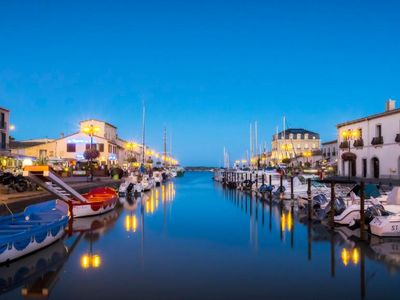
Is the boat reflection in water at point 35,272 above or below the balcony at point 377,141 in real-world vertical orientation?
below

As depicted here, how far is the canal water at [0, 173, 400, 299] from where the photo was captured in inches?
Result: 434

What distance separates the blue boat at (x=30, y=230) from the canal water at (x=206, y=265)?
1.24 ft

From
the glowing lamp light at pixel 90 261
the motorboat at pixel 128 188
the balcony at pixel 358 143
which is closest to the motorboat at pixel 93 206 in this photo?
the glowing lamp light at pixel 90 261

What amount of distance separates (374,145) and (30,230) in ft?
168

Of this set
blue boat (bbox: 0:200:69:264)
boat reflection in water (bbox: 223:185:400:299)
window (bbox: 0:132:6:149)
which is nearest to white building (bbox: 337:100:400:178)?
boat reflection in water (bbox: 223:185:400:299)

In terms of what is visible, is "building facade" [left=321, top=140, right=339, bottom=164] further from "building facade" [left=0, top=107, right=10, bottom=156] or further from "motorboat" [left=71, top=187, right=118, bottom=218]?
"motorboat" [left=71, top=187, right=118, bottom=218]

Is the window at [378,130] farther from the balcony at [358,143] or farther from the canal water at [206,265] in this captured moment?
the canal water at [206,265]

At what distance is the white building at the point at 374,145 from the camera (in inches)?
2046

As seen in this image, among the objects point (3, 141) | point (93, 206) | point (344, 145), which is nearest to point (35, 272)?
point (93, 206)

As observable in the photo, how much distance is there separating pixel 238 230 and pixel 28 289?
42.4 feet

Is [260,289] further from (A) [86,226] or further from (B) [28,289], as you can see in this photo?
(A) [86,226]

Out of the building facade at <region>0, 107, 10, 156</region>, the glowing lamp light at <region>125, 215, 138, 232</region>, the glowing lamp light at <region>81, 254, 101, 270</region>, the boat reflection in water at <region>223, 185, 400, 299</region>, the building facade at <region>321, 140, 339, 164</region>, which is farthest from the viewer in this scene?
the building facade at <region>321, 140, 339, 164</region>

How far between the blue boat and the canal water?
379mm

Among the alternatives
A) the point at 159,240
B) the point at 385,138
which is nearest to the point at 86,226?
the point at 159,240
